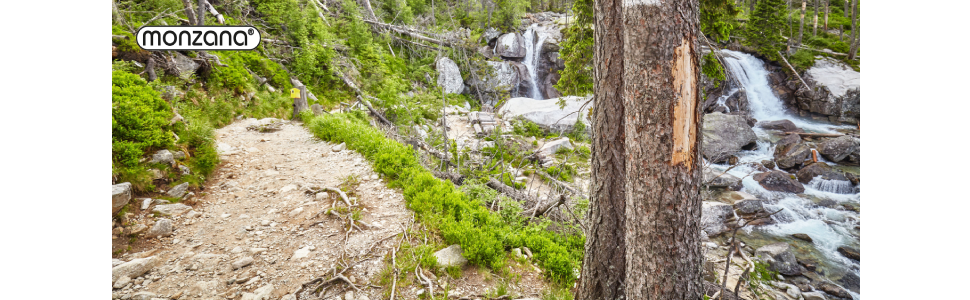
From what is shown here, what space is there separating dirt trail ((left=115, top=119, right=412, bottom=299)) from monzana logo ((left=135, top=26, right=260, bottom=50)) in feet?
5.51

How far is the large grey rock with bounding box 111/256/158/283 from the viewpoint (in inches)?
102

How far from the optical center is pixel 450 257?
3.12m

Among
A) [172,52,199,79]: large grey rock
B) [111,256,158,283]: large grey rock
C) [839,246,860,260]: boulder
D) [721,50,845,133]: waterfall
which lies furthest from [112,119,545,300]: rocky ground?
[721,50,845,133]: waterfall

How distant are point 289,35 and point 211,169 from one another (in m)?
7.51

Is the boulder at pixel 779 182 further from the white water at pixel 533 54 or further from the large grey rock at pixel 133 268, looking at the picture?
the white water at pixel 533 54

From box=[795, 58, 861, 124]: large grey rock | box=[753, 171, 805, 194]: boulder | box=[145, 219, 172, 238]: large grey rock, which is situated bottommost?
box=[753, 171, 805, 194]: boulder

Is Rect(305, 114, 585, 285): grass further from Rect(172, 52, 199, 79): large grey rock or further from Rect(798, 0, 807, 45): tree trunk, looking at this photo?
Rect(798, 0, 807, 45): tree trunk

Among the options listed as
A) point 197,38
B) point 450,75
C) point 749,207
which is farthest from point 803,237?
point 450,75

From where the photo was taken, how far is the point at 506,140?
35.0ft

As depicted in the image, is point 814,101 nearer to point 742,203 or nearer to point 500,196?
point 742,203

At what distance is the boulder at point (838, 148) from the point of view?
7.91 m

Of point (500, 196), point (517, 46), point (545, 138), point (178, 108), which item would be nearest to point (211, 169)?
point (178, 108)

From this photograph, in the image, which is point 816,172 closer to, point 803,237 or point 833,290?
point 803,237

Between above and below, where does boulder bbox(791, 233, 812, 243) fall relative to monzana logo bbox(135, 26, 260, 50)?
below
